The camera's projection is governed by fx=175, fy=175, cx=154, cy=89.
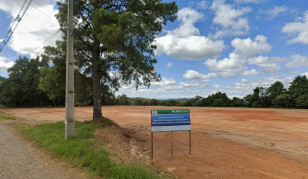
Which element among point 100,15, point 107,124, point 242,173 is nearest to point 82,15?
point 100,15

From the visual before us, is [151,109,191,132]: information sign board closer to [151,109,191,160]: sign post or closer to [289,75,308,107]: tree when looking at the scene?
[151,109,191,160]: sign post

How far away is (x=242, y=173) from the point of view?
18.7 feet

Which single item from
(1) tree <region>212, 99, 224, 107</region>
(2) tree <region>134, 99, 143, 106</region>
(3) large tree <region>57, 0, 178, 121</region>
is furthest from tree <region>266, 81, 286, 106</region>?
(3) large tree <region>57, 0, 178, 121</region>

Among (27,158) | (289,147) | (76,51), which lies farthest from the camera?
(76,51)

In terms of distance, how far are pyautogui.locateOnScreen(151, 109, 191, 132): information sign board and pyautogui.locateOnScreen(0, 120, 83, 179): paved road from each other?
9.98ft

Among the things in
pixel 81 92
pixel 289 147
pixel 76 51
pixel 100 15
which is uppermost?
pixel 100 15

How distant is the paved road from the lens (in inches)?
172

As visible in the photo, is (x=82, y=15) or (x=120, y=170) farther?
(x=82, y=15)

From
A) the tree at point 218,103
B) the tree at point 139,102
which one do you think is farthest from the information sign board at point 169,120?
the tree at point 139,102

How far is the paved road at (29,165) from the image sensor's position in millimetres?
4363

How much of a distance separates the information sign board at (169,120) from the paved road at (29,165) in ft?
9.98

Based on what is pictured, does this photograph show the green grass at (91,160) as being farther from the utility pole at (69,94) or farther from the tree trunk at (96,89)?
the tree trunk at (96,89)

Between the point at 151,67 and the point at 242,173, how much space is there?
284 inches

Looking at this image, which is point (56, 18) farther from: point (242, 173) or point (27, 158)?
point (242, 173)
